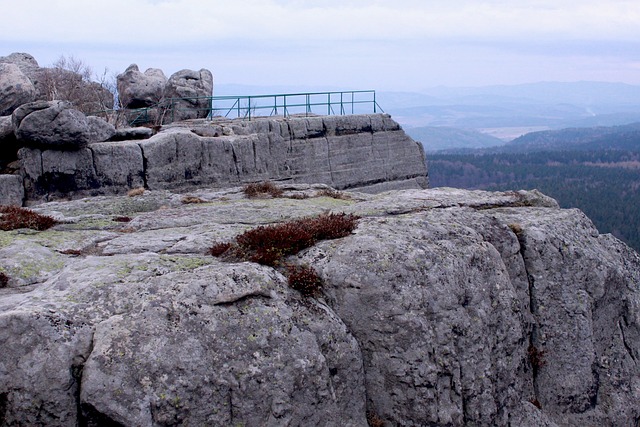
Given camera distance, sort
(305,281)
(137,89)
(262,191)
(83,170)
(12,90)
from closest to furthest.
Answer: (305,281) < (262,191) < (83,170) < (12,90) < (137,89)

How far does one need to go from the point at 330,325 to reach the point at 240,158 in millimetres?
16282

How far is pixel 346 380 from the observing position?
10.5m

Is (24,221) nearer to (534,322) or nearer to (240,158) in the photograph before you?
(534,322)

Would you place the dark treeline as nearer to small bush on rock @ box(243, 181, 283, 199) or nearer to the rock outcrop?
the rock outcrop

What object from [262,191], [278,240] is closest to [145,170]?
[262,191]

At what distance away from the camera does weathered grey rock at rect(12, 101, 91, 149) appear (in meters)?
21.2

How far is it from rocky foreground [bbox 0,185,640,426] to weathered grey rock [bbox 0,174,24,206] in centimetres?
701

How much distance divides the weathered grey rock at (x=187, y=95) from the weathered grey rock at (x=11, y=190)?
429 inches

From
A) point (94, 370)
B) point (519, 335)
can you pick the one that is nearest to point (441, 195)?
point (519, 335)

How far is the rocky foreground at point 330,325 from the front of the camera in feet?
29.8

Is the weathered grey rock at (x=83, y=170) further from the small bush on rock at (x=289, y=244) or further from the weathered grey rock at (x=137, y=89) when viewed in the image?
the weathered grey rock at (x=137, y=89)

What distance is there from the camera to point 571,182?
161m

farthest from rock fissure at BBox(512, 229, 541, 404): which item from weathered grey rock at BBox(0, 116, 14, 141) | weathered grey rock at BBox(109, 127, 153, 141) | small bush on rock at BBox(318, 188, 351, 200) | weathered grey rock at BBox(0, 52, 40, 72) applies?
weathered grey rock at BBox(0, 52, 40, 72)

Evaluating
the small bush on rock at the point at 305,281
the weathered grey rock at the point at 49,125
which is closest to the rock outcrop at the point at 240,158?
the weathered grey rock at the point at 49,125
